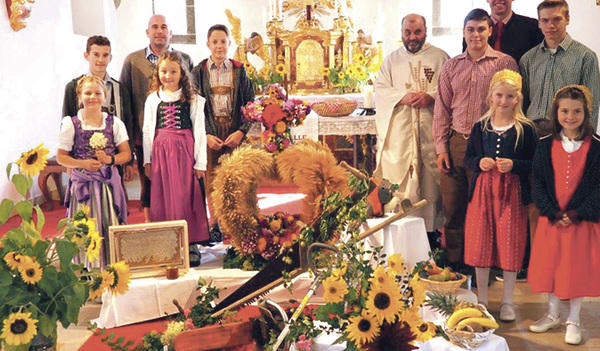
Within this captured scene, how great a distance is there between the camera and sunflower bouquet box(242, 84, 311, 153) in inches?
194

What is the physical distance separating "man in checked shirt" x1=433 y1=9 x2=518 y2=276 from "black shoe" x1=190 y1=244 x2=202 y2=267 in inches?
72.4

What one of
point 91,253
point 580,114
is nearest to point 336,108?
point 580,114

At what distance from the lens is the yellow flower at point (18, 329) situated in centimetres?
188

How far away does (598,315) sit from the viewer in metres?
4.59

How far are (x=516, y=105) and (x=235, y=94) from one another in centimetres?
231

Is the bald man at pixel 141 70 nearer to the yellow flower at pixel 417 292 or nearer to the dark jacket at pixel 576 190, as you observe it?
the dark jacket at pixel 576 190

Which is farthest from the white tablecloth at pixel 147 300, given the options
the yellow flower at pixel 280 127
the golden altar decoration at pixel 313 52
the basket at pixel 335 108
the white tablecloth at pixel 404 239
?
the golden altar decoration at pixel 313 52

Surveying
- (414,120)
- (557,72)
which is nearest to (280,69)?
(414,120)

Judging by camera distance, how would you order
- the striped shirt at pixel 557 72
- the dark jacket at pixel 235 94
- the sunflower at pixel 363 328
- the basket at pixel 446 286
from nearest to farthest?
the sunflower at pixel 363 328, the basket at pixel 446 286, the striped shirt at pixel 557 72, the dark jacket at pixel 235 94

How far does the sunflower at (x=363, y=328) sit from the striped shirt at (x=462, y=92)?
3.12 metres

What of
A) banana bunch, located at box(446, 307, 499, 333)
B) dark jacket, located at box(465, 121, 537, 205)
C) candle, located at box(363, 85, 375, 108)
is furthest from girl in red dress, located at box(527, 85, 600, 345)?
candle, located at box(363, 85, 375, 108)

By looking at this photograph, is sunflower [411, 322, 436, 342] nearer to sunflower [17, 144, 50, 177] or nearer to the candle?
sunflower [17, 144, 50, 177]

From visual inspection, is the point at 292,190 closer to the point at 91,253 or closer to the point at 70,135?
the point at 70,135

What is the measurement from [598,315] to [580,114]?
55.1 inches
